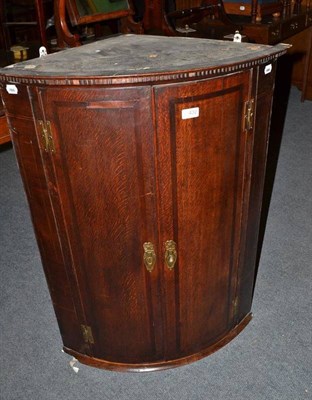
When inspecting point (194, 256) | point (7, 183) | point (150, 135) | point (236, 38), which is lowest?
point (7, 183)

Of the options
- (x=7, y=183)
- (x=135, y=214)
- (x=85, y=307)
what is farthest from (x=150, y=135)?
(x=7, y=183)

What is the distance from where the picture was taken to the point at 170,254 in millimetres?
1612

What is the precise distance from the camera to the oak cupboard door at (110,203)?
1337 mm

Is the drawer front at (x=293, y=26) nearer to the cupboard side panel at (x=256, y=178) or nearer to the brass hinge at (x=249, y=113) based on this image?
the cupboard side panel at (x=256, y=178)

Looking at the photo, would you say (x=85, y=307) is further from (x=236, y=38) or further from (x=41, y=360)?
(x=236, y=38)

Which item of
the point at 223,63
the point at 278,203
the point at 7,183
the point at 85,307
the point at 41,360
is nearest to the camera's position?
the point at 223,63

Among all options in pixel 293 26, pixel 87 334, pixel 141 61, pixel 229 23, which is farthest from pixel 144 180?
pixel 293 26

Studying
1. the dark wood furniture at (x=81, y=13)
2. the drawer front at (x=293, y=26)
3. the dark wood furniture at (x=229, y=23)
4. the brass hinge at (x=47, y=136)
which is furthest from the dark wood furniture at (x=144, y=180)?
the drawer front at (x=293, y=26)

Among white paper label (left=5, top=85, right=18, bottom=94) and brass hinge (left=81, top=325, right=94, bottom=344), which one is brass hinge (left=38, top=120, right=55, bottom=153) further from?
brass hinge (left=81, top=325, right=94, bottom=344)

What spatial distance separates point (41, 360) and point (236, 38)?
1.60 meters

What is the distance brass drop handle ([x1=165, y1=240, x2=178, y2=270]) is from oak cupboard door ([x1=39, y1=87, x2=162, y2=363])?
0.06 meters

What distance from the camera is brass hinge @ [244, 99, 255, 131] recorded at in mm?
1487

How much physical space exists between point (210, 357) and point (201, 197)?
2.82 ft

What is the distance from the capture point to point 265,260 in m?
2.65
